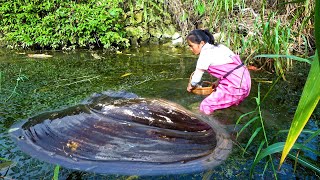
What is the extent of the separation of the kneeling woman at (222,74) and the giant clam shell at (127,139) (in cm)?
61

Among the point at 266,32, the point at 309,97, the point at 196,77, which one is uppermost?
the point at 309,97

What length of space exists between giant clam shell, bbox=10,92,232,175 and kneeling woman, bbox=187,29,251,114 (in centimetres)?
61

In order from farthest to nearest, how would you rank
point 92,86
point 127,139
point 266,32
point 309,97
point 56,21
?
point 56,21 < point 92,86 < point 266,32 < point 127,139 < point 309,97

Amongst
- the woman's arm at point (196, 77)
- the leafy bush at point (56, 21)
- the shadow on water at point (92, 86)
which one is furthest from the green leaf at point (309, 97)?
the leafy bush at point (56, 21)

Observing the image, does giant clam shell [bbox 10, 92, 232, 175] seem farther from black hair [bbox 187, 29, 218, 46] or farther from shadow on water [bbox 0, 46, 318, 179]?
black hair [bbox 187, 29, 218, 46]

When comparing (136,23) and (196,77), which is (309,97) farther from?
(136,23)

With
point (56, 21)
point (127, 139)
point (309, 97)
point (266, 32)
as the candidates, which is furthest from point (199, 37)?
point (56, 21)

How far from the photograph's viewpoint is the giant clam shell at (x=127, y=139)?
2326 mm

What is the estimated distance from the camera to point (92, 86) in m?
4.43

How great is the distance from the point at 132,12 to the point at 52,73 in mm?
2865

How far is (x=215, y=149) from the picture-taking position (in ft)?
8.25

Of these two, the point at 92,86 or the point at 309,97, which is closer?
the point at 309,97

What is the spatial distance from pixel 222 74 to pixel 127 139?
1.57 metres

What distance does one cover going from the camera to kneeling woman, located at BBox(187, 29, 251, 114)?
11.5ft
